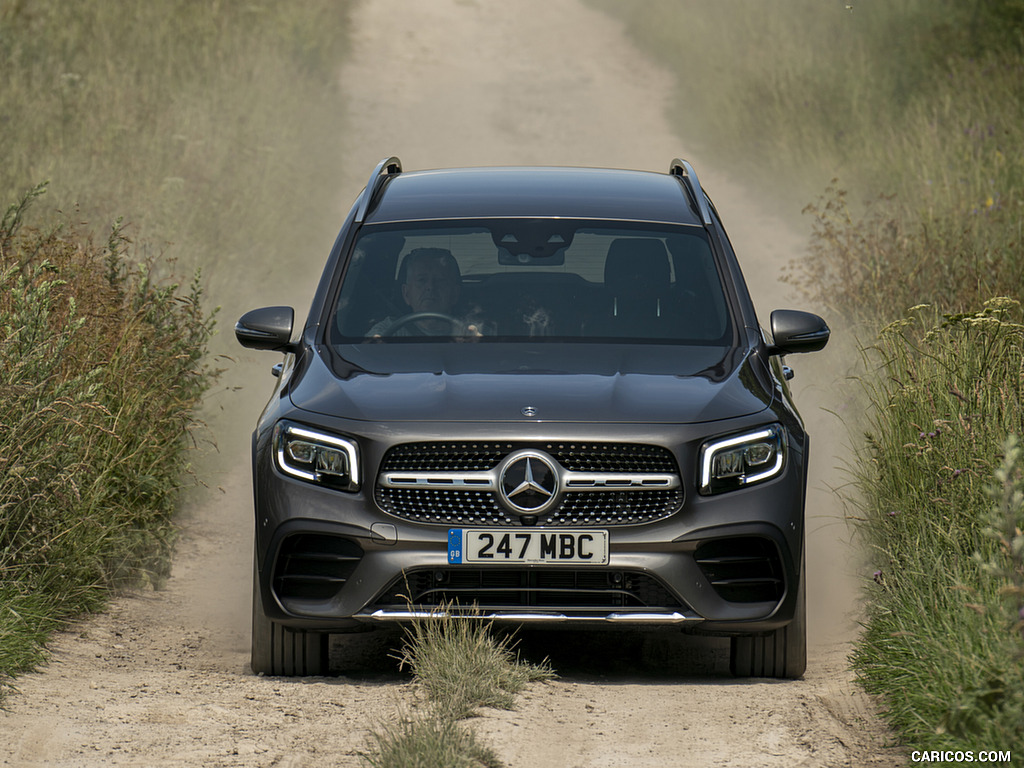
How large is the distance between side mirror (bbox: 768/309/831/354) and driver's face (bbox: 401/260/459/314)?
51.7 inches

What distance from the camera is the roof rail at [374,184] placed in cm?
658

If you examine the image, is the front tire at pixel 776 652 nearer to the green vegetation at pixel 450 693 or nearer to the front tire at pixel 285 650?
the green vegetation at pixel 450 693

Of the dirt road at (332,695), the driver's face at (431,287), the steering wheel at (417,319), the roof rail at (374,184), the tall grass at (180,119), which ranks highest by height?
the tall grass at (180,119)

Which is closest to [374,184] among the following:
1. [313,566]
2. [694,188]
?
[694,188]

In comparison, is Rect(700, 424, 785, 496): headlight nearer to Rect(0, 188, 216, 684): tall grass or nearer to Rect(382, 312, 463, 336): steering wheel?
Rect(382, 312, 463, 336): steering wheel

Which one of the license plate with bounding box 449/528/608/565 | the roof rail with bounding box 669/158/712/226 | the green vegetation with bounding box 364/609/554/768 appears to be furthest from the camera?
the roof rail with bounding box 669/158/712/226

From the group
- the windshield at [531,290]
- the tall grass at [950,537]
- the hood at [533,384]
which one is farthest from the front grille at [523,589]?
the windshield at [531,290]

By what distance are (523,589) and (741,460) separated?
855 mm

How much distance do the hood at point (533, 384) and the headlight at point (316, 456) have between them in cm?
10

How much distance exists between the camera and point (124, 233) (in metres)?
12.7

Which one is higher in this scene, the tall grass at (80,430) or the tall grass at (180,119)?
the tall grass at (180,119)

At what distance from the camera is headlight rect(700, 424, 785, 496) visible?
4.97 meters

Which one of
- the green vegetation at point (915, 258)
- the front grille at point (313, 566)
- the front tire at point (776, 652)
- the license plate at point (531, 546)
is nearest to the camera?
the green vegetation at point (915, 258)

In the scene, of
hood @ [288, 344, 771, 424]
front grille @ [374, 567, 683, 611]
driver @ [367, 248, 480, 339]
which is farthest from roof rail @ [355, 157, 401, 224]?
front grille @ [374, 567, 683, 611]
